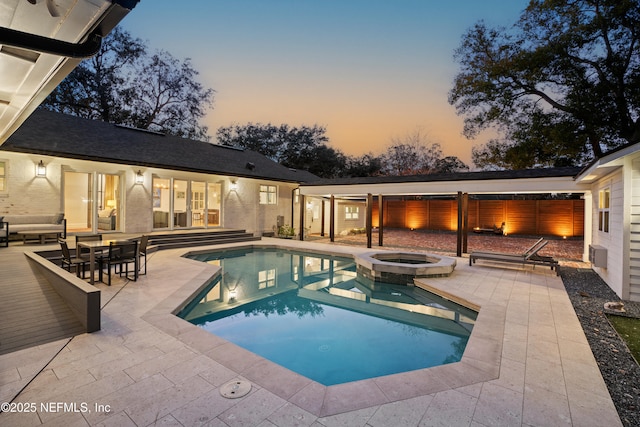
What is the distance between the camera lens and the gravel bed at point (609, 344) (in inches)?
110

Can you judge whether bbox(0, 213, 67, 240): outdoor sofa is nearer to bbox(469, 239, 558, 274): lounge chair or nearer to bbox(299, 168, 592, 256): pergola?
bbox(299, 168, 592, 256): pergola

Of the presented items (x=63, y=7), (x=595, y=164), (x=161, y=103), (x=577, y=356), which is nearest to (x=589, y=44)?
(x=595, y=164)

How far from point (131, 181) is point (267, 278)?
7.09 metres

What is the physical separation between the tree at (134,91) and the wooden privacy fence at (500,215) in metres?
19.0

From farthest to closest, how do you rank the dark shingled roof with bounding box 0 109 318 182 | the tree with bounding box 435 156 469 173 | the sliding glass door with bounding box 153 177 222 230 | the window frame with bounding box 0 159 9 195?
the tree with bounding box 435 156 469 173
the sliding glass door with bounding box 153 177 222 230
the dark shingled roof with bounding box 0 109 318 182
the window frame with bounding box 0 159 9 195

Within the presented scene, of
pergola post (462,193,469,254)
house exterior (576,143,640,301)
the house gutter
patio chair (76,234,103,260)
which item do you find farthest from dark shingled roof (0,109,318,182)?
house exterior (576,143,640,301)

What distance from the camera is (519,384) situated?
9.89ft

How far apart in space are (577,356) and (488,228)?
58.4ft

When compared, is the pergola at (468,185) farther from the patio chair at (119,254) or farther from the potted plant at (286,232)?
the patio chair at (119,254)

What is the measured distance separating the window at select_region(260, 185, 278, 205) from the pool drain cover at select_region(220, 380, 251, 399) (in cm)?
1348

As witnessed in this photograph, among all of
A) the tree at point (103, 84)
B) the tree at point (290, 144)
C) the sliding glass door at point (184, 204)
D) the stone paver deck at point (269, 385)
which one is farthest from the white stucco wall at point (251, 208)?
the tree at point (290, 144)

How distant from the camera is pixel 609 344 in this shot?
13.1 feet

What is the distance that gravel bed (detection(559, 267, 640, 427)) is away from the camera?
2.80m

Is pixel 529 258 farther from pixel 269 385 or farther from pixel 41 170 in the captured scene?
pixel 41 170
